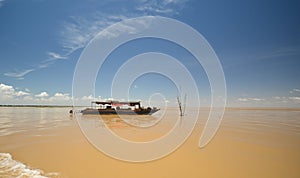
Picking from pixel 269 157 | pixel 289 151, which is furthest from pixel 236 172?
pixel 289 151

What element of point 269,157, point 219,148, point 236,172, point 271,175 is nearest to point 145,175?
point 236,172

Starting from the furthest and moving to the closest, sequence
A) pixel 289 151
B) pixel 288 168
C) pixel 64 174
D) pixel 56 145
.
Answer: pixel 56 145, pixel 289 151, pixel 288 168, pixel 64 174

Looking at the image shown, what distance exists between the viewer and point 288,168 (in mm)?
6332

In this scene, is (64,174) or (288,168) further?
(288,168)

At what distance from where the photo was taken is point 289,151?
28.1 feet

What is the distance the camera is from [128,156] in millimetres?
7520

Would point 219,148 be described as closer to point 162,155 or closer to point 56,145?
point 162,155

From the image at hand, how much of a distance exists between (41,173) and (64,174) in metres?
0.75

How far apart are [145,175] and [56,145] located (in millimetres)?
5905

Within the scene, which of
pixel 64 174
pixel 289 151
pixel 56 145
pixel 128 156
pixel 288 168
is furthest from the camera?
pixel 56 145

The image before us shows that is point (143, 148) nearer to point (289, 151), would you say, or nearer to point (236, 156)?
point (236, 156)

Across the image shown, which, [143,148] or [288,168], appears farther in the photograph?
[143,148]

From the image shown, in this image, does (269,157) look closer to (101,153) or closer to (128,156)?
(128,156)

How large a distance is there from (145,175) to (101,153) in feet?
9.72
